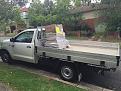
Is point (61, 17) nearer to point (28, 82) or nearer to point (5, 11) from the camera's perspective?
point (5, 11)

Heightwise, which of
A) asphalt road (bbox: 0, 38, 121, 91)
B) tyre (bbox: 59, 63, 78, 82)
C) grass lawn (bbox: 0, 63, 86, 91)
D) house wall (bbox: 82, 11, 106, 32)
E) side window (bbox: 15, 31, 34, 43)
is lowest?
asphalt road (bbox: 0, 38, 121, 91)

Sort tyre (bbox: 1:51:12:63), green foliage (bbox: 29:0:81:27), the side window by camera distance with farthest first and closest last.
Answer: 1. green foliage (bbox: 29:0:81:27)
2. tyre (bbox: 1:51:12:63)
3. the side window

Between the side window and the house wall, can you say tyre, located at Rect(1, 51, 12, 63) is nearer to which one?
the side window

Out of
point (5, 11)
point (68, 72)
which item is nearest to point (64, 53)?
point (68, 72)

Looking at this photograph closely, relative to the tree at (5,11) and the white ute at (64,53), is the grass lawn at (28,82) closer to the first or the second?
the white ute at (64,53)

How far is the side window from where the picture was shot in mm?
10055

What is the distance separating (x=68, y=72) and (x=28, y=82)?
58.7 inches

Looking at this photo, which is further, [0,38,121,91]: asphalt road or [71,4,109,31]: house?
[71,4,109,31]: house

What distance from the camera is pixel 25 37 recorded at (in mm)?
10328

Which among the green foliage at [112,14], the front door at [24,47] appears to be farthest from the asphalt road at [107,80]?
the green foliage at [112,14]

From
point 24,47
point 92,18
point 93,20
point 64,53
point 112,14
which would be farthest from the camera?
point 92,18

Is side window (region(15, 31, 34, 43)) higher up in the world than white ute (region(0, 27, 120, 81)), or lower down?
higher up

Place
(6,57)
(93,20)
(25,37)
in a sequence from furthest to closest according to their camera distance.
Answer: (93,20)
(6,57)
(25,37)

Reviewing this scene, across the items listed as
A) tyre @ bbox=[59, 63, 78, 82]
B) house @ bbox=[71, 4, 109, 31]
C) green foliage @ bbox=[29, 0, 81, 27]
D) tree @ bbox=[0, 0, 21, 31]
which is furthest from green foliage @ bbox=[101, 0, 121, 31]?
tyre @ bbox=[59, 63, 78, 82]
